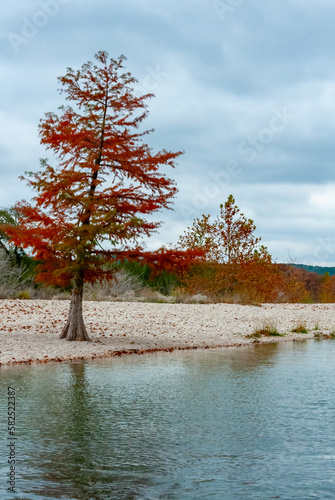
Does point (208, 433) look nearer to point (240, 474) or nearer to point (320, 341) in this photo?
point (240, 474)

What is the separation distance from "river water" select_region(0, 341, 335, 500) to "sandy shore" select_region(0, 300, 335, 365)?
2159 mm

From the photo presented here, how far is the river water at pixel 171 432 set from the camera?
5.24m

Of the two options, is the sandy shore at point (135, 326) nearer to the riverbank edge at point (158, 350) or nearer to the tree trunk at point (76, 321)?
the riverbank edge at point (158, 350)

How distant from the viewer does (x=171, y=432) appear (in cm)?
717

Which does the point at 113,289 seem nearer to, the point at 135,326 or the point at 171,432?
the point at 135,326

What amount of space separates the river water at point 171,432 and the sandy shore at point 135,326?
2.16 meters

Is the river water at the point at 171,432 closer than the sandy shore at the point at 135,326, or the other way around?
the river water at the point at 171,432

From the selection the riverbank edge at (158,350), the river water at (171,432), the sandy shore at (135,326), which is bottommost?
the river water at (171,432)

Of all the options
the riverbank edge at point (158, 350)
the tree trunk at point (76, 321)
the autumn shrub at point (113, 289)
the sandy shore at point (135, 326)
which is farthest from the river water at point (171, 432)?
the autumn shrub at point (113, 289)

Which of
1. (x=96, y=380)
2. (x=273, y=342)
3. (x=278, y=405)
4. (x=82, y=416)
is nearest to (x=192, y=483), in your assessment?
(x=82, y=416)

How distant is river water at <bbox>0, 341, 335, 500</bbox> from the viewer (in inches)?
206

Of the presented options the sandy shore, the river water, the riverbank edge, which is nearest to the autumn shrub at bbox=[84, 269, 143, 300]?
the sandy shore

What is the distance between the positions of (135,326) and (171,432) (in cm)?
1293

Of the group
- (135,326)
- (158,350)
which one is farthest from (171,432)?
(135,326)
